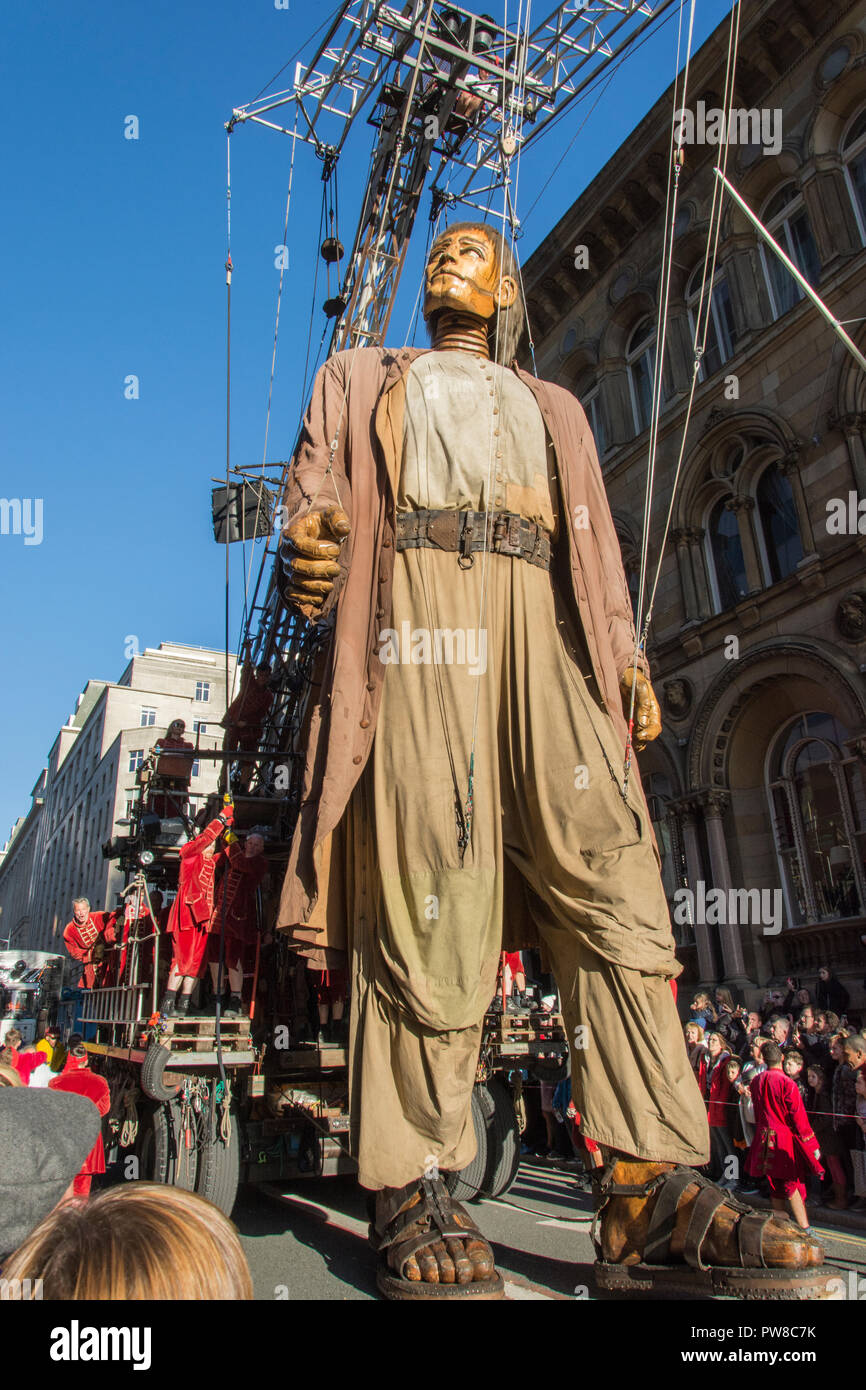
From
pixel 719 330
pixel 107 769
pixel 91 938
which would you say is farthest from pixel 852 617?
pixel 107 769

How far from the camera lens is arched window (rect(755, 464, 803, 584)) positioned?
1230 cm

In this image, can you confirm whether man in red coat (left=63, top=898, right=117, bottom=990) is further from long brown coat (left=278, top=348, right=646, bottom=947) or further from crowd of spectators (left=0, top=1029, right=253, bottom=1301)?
crowd of spectators (left=0, top=1029, right=253, bottom=1301)

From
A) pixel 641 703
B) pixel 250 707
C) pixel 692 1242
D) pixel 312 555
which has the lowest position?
pixel 692 1242

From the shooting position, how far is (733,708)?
12.6 metres

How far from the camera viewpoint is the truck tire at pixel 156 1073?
4398 mm

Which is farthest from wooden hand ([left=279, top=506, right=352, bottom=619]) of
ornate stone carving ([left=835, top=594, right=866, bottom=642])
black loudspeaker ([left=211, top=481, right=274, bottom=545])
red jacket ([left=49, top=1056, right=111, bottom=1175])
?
ornate stone carving ([left=835, top=594, right=866, bottom=642])

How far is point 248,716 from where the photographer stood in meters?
8.51

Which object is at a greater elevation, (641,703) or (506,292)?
(506,292)

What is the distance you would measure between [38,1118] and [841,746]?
11466mm

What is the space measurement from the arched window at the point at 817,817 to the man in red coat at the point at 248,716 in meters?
7.06

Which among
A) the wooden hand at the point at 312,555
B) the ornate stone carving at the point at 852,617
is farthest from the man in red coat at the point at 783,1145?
the ornate stone carving at the point at 852,617

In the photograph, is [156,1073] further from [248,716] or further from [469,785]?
[248,716]

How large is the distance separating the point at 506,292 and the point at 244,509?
23.9ft
